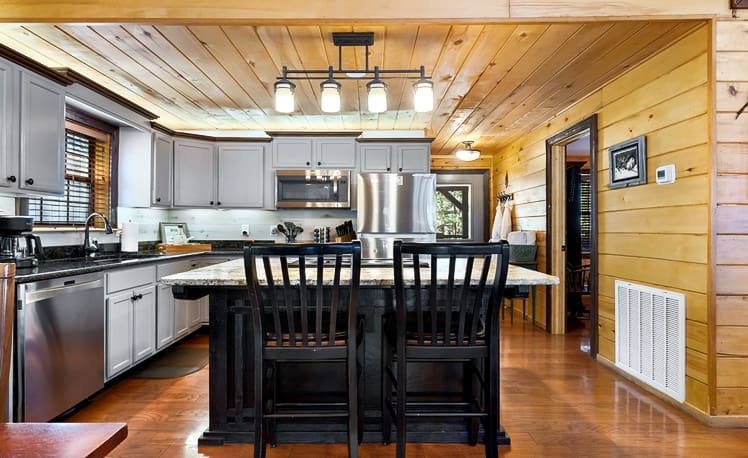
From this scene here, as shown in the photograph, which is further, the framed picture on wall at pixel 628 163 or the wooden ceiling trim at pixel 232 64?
the framed picture on wall at pixel 628 163

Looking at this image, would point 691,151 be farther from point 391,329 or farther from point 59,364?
point 59,364

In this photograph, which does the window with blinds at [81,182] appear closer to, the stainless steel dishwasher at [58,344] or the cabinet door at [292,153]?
the stainless steel dishwasher at [58,344]

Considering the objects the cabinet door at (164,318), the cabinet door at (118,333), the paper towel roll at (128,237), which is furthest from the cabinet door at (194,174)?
the cabinet door at (118,333)

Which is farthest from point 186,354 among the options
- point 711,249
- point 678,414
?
point 711,249

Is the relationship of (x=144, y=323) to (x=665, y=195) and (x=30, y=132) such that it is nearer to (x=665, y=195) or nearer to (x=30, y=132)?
(x=30, y=132)

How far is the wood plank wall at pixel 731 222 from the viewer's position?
2.23 meters

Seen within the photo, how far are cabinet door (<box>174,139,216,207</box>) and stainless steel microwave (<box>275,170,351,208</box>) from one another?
0.77 m

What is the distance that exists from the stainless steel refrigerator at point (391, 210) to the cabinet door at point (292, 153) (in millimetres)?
741

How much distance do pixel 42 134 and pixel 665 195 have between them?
13.3 ft

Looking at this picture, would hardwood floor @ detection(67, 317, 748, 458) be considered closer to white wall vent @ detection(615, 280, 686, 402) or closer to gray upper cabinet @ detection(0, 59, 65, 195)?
white wall vent @ detection(615, 280, 686, 402)

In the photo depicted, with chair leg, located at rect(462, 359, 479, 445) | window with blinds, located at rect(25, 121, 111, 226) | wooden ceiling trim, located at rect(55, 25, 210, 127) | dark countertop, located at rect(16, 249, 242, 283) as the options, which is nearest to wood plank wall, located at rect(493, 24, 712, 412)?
chair leg, located at rect(462, 359, 479, 445)

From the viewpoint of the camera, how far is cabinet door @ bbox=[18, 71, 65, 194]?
2.50 metres

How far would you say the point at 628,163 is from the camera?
9.77 feet

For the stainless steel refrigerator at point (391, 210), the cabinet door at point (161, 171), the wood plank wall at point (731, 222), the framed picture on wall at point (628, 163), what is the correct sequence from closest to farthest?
1. the wood plank wall at point (731, 222)
2. the framed picture on wall at point (628, 163)
3. the cabinet door at point (161, 171)
4. the stainless steel refrigerator at point (391, 210)
